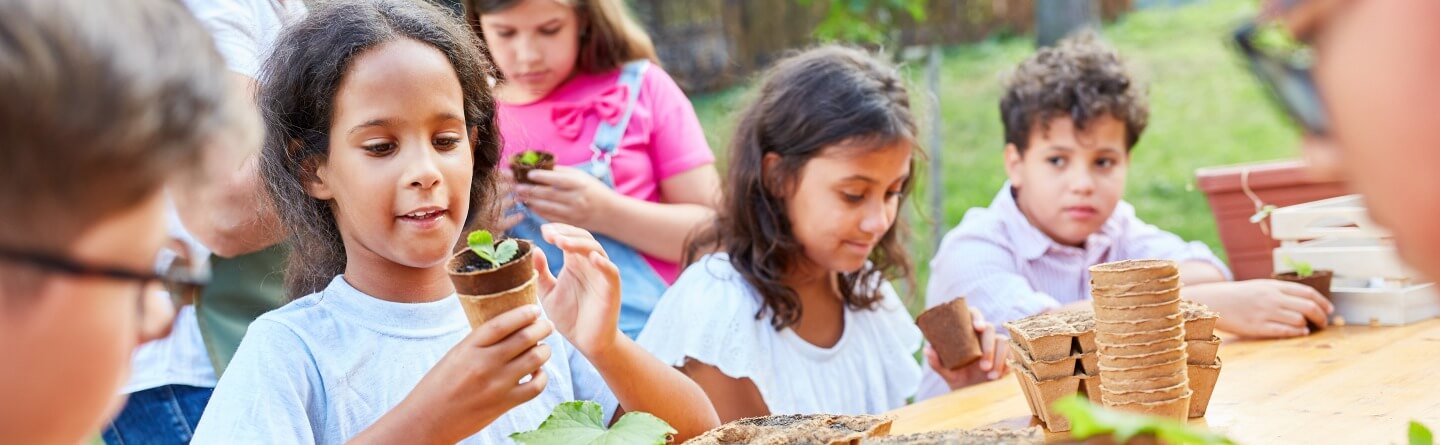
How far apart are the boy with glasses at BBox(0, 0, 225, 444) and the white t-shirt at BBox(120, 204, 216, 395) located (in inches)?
67.2

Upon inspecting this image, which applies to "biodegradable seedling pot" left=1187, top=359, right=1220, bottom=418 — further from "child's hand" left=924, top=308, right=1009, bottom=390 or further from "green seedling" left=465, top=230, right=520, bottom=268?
"green seedling" left=465, top=230, right=520, bottom=268

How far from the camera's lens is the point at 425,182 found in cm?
238

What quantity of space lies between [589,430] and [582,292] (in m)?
0.40

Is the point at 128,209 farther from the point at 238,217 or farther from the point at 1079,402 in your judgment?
the point at 238,217

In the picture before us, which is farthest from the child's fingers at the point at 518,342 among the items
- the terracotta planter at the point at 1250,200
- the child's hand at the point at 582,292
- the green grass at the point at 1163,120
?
the green grass at the point at 1163,120

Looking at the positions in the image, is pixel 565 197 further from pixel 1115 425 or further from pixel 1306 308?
pixel 1115 425

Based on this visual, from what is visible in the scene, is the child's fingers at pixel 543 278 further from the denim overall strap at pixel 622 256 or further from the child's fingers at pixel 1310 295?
the child's fingers at pixel 1310 295

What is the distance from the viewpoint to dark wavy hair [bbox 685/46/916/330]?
361 centimetres

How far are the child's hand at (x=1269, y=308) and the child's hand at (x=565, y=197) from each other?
5.95 ft

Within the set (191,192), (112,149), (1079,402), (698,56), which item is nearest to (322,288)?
(191,192)

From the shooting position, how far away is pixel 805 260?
3.74 m

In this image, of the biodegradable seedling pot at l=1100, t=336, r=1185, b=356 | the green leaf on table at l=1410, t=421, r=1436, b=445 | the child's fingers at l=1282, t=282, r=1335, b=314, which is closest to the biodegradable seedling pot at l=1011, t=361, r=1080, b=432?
the biodegradable seedling pot at l=1100, t=336, r=1185, b=356

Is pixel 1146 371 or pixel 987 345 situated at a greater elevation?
pixel 1146 371

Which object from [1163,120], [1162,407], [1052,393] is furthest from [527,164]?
[1163,120]
